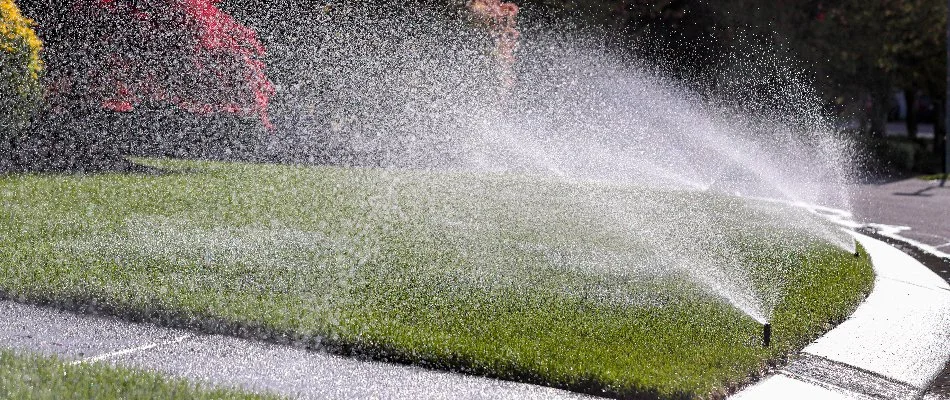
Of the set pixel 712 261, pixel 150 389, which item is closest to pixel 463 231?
pixel 712 261

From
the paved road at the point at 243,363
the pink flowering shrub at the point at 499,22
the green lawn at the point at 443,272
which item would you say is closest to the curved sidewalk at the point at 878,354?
the green lawn at the point at 443,272

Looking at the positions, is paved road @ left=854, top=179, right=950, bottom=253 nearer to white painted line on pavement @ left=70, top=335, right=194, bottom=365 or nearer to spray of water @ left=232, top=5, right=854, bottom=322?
spray of water @ left=232, top=5, right=854, bottom=322

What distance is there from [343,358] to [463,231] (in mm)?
4609

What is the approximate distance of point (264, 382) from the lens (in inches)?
191

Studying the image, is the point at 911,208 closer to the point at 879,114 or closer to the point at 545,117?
the point at 545,117

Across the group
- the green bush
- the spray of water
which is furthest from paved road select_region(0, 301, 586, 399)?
the green bush

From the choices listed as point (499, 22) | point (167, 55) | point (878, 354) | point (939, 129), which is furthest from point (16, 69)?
point (939, 129)

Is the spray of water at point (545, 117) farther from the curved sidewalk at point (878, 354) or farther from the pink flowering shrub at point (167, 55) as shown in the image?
the curved sidewalk at point (878, 354)

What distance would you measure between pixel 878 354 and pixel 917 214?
1022 centimetres

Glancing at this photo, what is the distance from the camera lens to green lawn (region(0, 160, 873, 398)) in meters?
5.60

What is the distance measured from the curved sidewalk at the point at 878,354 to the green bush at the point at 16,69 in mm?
9438

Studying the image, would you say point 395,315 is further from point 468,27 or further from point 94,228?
point 468,27

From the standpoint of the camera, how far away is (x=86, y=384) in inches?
181

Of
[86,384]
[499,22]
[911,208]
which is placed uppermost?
[499,22]
